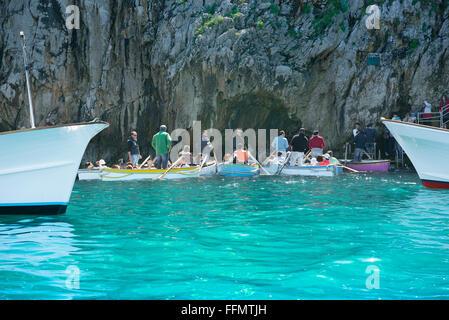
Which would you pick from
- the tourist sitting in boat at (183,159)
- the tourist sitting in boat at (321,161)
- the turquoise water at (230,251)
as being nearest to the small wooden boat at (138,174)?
the tourist sitting in boat at (183,159)

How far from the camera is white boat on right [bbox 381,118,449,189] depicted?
1115 cm

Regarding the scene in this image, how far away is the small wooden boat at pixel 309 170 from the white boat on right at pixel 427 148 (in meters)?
4.62

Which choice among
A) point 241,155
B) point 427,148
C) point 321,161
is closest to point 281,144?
point 241,155

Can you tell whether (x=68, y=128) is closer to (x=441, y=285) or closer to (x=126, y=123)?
(x=441, y=285)

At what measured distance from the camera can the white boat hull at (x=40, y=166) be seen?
7.59 m

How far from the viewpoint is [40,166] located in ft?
25.6

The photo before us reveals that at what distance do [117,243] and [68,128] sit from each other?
3.12m

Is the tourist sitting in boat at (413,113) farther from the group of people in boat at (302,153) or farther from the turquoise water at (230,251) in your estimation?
the turquoise water at (230,251)

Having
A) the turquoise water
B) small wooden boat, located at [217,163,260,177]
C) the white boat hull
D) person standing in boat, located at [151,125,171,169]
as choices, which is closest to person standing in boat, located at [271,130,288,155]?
small wooden boat, located at [217,163,260,177]

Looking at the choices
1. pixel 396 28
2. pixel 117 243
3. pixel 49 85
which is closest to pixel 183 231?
pixel 117 243

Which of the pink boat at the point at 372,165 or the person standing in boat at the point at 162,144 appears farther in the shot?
the pink boat at the point at 372,165

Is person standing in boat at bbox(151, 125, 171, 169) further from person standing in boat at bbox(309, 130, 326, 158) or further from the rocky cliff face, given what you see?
the rocky cliff face

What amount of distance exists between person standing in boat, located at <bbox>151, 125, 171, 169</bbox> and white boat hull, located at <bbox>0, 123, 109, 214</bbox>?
7.96 metres

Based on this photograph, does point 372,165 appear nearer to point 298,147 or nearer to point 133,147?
point 298,147
